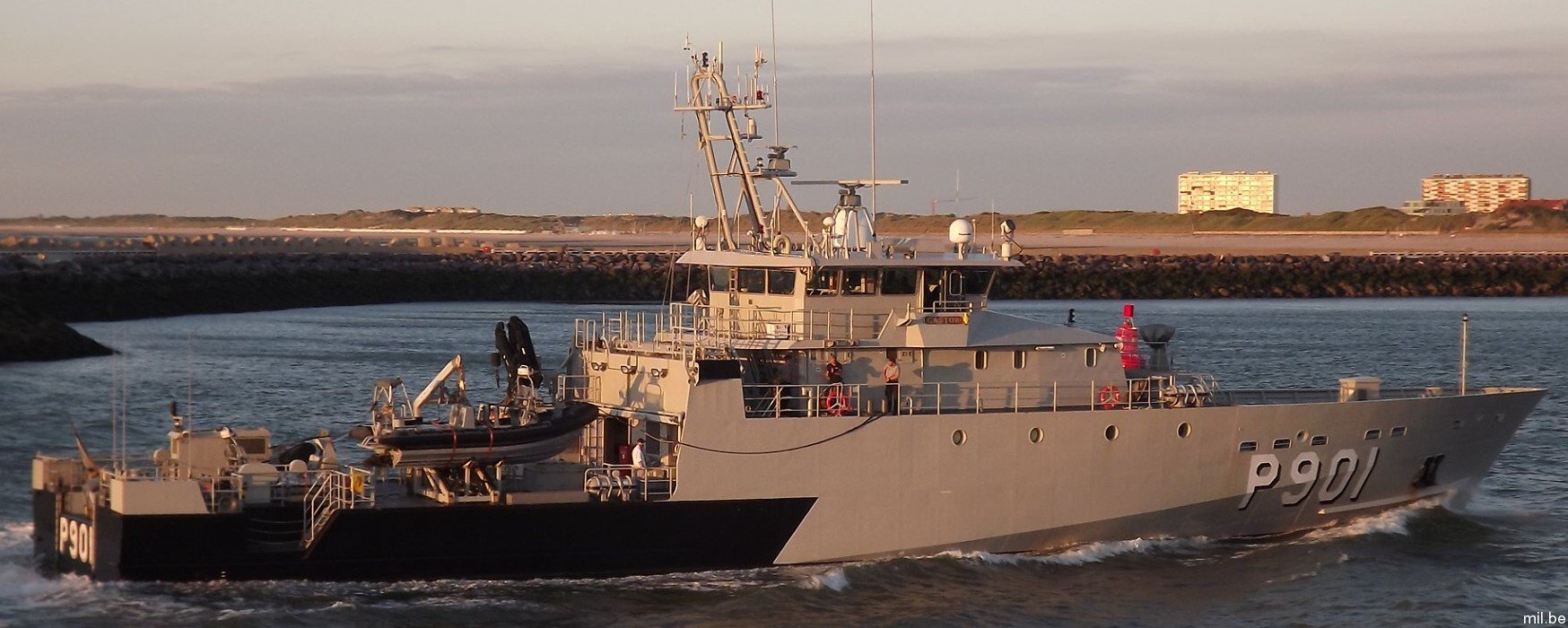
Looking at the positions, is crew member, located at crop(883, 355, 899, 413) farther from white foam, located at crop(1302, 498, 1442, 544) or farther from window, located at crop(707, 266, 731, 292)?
white foam, located at crop(1302, 498, 1442, 544)

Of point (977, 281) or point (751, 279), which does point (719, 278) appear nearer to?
point (751, 279)

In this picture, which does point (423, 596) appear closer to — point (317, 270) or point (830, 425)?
point (830, 425)

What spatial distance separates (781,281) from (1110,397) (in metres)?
3.71

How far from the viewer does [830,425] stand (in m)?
16.0

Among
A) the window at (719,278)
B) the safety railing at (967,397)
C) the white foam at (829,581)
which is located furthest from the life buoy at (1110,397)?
the window at (719,278)

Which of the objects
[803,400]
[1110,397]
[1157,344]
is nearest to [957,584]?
[803,400]

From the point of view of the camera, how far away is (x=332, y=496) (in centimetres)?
1510

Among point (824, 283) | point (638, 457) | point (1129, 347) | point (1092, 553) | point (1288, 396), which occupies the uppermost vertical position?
point (824, 283)

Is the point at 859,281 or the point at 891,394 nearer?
the point at 891,394

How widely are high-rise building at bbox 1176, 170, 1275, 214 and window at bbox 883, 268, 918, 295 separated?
149648mm

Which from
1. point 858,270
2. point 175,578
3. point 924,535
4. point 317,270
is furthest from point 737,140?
point 317,270

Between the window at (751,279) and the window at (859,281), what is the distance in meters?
0.88

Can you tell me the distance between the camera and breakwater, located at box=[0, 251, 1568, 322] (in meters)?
55.6

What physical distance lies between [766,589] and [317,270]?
49.9 metres
